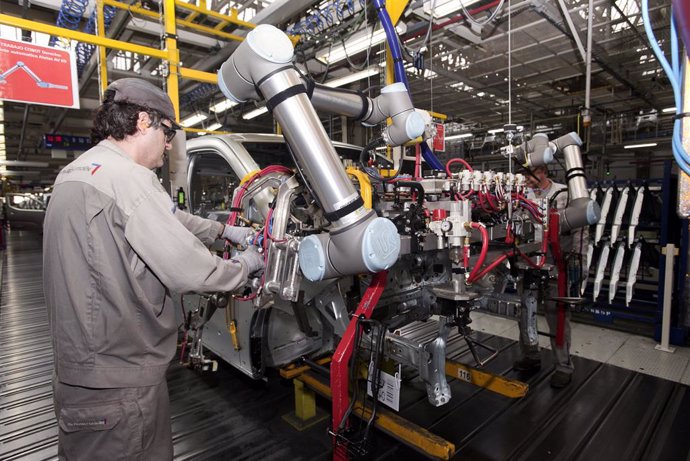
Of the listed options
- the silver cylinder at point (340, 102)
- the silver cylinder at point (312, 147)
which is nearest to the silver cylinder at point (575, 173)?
the silver cylinder at point (340, 102)

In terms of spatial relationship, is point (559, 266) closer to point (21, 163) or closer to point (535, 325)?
point (535, 325)

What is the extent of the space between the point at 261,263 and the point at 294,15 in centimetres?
394

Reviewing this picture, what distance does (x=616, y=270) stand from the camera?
15.1ft

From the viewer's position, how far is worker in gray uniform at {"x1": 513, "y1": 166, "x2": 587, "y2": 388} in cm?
288

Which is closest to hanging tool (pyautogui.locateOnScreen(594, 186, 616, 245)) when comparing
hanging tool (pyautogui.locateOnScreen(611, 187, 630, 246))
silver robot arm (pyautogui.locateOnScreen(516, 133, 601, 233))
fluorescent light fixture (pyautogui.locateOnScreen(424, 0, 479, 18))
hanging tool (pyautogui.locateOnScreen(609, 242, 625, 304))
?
hanging tool (pyautogui.locateOnScreen(611, 187, 630, 246))

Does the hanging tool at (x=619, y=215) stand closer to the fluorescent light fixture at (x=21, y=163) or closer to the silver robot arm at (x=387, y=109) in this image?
the silver robot arm at (x=387, y=109)

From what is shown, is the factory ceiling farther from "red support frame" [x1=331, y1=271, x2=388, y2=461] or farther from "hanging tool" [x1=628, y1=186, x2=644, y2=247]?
"red support frame" [x1=331, y1=271, x2=388, y2=461]

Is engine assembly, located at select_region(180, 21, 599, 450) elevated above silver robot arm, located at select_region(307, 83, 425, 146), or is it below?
below

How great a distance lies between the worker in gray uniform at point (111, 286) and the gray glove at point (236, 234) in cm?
71

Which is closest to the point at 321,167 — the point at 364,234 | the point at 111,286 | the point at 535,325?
the point at 364,234

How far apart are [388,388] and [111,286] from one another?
4.44 ft

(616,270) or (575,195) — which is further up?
(575,195)

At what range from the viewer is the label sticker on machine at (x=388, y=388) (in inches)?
73.5

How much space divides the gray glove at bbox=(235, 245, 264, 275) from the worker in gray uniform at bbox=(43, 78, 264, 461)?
208 mm
